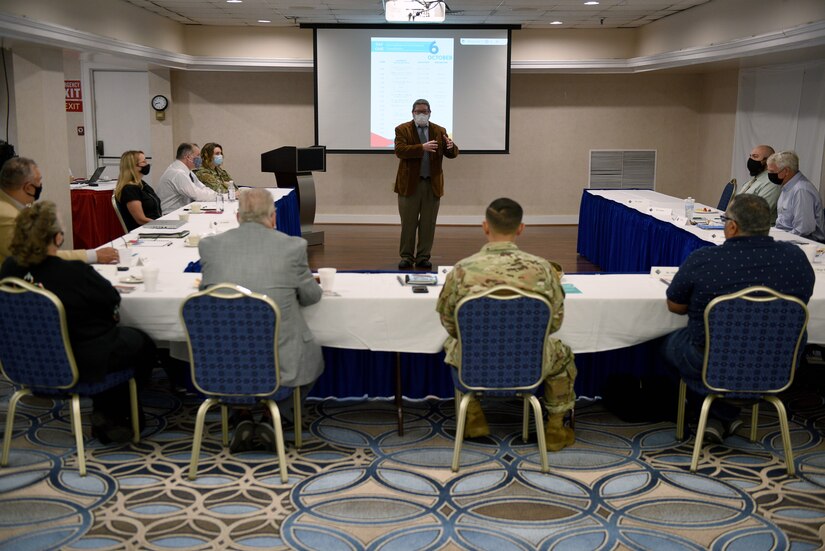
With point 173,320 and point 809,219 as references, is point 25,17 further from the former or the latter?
point 809,219

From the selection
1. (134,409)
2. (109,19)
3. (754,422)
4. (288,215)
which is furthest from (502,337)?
(109,19)

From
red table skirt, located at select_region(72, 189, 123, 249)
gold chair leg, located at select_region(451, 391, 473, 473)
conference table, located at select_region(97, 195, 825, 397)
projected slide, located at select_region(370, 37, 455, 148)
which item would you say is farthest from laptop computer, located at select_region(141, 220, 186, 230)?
projected slide, located at select_region(370, 37, 455, 148)

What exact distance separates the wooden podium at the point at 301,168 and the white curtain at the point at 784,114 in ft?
16.5

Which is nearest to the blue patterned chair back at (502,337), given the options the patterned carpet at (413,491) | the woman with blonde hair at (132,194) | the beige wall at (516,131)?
the patterned carpet at (413,491)

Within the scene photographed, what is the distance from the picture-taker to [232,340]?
3283 mm

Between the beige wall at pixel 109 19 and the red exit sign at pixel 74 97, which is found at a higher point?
the beige wall at pixel 109 19

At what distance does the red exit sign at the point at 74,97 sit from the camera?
37.9 ft

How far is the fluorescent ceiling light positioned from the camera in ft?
24.4

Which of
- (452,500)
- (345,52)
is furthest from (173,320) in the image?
(345,52)

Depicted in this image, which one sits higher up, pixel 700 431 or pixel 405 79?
pixel 405 79

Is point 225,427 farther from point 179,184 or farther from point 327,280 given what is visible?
point 179,184

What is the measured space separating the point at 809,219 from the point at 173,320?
4455mm

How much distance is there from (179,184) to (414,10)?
2.63 metres

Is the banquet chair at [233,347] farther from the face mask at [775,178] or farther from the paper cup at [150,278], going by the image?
the face mask at [775,178]
